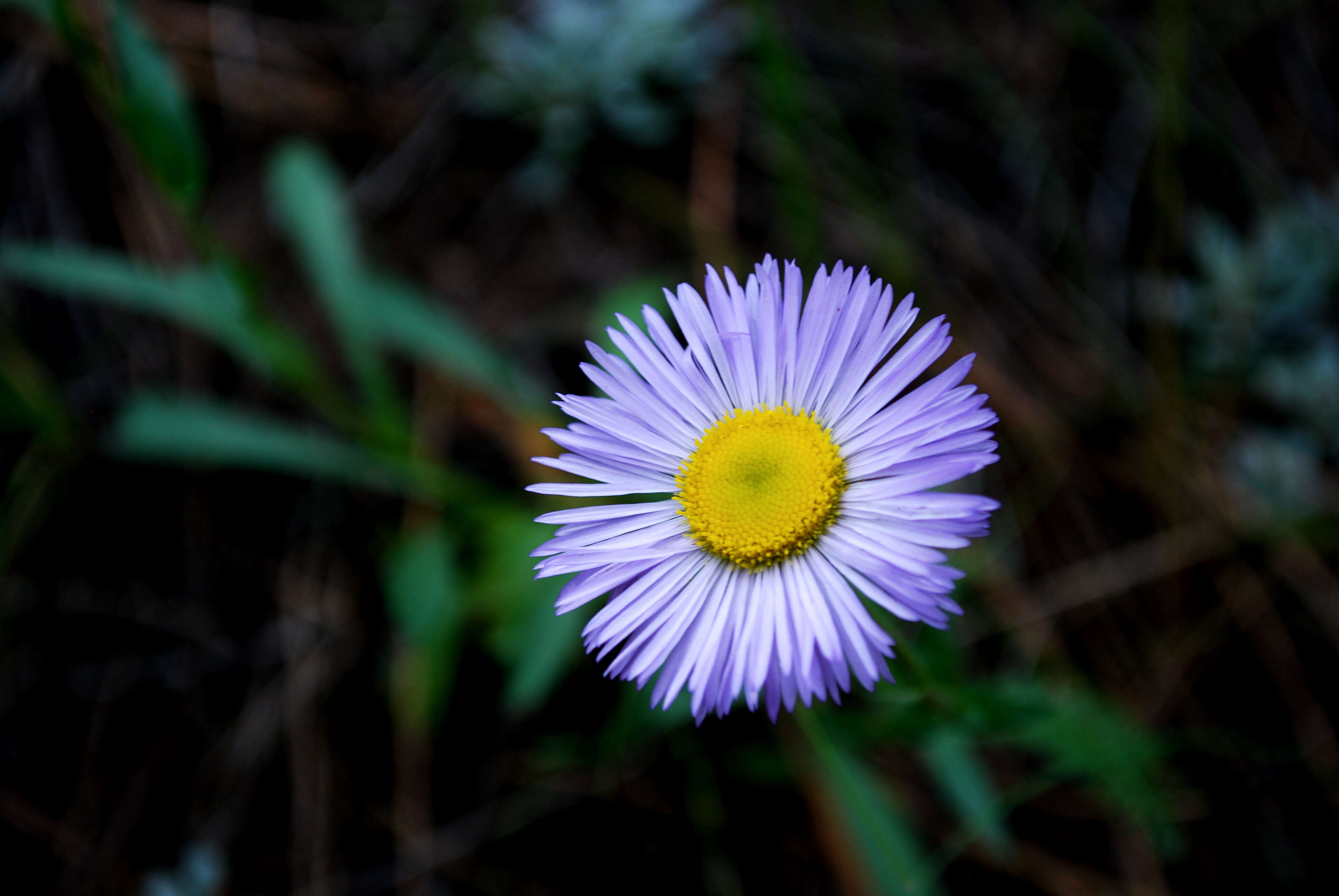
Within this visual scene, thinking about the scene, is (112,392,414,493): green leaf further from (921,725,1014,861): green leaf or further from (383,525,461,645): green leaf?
(921,725,1014,861): green leaf

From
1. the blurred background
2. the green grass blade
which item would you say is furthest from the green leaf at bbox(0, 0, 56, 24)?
the green grass blade

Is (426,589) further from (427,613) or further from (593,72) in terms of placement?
(593,72)

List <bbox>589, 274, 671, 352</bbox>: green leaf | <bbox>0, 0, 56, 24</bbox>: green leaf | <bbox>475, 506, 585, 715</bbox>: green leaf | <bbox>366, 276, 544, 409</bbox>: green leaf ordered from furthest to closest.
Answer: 1. <bbox>366, 276, 544, 409</bbox>: green leaf
2. <bbox>589, 274, 671, 352</bbox>: green leaf
3. <bbox>475, 506, 585, 715</bbox>: green leaf
4. <bbox>0, 0, 56, 24</bbox>: green leaf

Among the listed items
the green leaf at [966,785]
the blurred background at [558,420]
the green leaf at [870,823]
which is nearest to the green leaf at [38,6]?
the blurred background at [558,420]

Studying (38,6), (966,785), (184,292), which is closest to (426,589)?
(184,292)

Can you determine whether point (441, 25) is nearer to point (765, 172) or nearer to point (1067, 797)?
point (765, 172)

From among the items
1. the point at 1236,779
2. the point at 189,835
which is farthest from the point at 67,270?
the point at 1236,779
